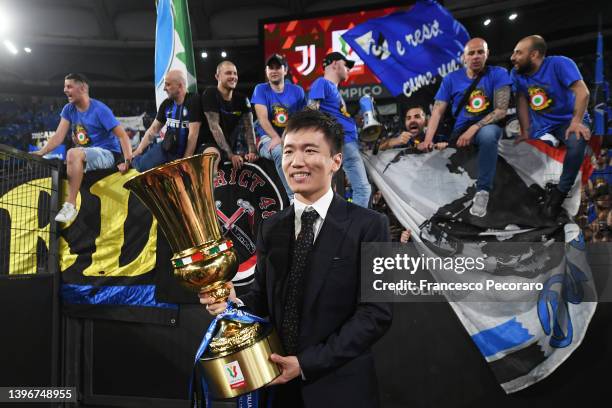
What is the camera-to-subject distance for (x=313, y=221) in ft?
4.45

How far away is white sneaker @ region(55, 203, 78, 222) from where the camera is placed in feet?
12.4

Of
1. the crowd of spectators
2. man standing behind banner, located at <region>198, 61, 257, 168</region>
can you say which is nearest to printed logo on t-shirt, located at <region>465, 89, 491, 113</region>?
man standing behind banner, located at <region>198, 61, 257, 168</region>

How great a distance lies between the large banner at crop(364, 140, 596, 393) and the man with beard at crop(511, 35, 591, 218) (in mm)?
108

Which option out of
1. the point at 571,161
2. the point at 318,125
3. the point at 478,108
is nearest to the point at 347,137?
the point at 478,108

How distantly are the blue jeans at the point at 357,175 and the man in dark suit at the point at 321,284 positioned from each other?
2.10 meters

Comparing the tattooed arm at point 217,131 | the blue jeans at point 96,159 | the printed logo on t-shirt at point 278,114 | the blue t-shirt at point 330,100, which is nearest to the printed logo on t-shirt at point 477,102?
the blue t-shirt at point 330,100

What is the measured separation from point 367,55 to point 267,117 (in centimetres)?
139

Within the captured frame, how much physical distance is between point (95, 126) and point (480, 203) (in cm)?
408

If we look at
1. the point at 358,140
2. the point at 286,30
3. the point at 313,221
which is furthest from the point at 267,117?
the point at 286,30

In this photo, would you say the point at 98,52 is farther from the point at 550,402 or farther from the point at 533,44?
the point at 550,402

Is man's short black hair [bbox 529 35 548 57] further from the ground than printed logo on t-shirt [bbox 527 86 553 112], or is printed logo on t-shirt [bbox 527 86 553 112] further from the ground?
man's short black hair [bbox 529 35 548 57]

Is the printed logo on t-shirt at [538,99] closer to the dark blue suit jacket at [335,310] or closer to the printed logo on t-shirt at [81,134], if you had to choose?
the dark blue suit jacket at [335,310]

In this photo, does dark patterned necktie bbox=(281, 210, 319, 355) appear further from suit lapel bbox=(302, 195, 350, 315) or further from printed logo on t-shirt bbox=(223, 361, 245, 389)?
printed logo on t-shirt bbox=(223, 361, 245, 389)

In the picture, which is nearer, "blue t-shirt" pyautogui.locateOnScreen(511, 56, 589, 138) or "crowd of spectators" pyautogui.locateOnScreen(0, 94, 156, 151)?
"blue t-shirt" pyautogui.locateOnScreen(511, 56, 589, 138)
